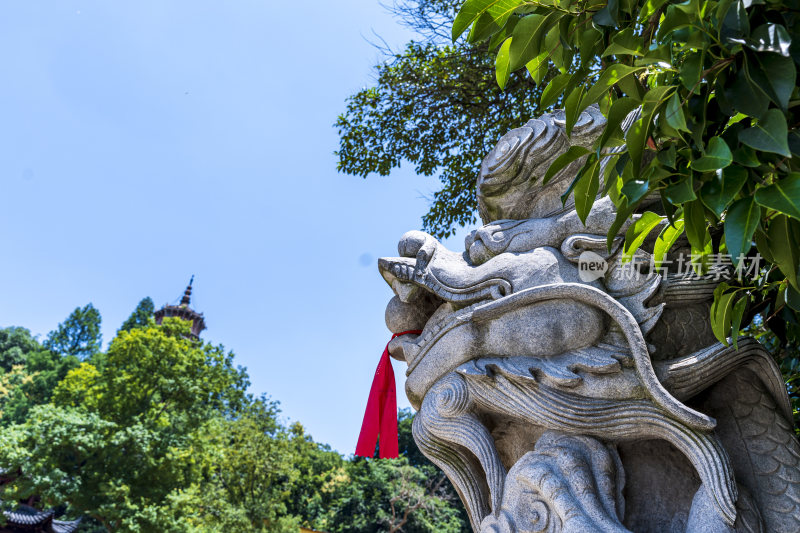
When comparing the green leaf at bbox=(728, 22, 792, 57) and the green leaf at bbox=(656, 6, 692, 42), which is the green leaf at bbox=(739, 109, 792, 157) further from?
the green leaf at bbox=(656, 6, 692, 42)

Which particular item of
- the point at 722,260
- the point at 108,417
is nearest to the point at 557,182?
the point at 722,260

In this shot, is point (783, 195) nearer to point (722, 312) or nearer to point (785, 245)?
point (785, 245)

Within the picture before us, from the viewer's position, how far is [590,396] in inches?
91.4

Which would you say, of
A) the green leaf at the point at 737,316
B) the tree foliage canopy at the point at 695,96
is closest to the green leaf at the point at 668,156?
the tree foliage canopy at the point at 695,96

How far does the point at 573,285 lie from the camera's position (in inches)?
97.2

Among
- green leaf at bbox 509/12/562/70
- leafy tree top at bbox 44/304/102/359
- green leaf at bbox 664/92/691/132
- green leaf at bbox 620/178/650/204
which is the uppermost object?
leafy tree top at bbox 44/304/102/359

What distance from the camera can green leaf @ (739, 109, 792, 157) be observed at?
3.33ft

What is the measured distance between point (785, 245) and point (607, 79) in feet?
1.55

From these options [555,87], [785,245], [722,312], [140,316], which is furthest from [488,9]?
[140,316]

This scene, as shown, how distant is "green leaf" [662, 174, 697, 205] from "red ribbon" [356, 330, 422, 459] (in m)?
1.95

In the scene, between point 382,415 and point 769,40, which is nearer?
point 769,40

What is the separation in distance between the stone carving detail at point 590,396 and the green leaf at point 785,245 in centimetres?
108

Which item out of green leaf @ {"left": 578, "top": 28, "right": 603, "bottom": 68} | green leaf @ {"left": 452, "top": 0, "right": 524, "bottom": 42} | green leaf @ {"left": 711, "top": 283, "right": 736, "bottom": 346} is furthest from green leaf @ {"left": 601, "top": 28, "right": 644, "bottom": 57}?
green leaf @ {"left": 711, "top": 283, "right": 736, "bottom": 346}

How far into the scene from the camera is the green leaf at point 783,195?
3.32 ft
